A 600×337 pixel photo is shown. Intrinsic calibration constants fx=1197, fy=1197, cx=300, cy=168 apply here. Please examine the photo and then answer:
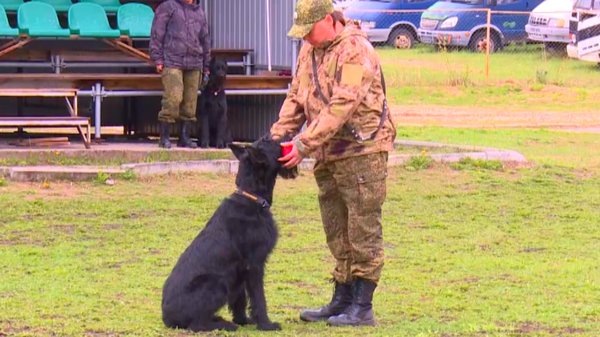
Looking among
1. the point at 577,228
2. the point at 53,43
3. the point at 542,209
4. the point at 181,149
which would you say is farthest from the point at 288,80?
the point at 577,228

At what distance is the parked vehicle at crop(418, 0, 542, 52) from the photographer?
1188 inches

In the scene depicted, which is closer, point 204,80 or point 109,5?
point 204,80

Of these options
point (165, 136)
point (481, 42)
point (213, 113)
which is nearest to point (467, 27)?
point (481, 42)

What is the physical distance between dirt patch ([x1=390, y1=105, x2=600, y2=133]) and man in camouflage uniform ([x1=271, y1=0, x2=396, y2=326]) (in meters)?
12.5

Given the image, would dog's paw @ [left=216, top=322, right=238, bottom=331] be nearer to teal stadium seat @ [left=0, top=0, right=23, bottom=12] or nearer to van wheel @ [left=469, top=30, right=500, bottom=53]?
teal stadium seat @ [left=0, top=0, right=23, bottom=12]

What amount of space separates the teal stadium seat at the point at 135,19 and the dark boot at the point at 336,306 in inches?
347

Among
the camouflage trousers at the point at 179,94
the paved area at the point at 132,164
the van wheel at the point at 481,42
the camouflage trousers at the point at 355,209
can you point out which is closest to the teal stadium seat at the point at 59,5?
the paved area at the point at 132,164

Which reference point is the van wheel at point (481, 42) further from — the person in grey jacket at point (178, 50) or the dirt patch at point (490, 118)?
the person in grey jacket at point (178, 50)

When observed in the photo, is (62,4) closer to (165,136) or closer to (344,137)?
(165,136)

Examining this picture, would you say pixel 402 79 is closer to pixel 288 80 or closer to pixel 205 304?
pixel 288 80

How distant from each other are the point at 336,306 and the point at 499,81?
19059 millimetres

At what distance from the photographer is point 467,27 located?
3022cm

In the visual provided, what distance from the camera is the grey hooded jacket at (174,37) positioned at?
13.7 meters

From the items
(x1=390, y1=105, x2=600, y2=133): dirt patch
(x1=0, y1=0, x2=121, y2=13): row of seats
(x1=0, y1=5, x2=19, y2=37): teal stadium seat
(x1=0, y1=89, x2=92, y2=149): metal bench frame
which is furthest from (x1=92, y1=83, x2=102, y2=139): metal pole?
(x1=390, y1=105, x2=600, y2=133): dirt patch
